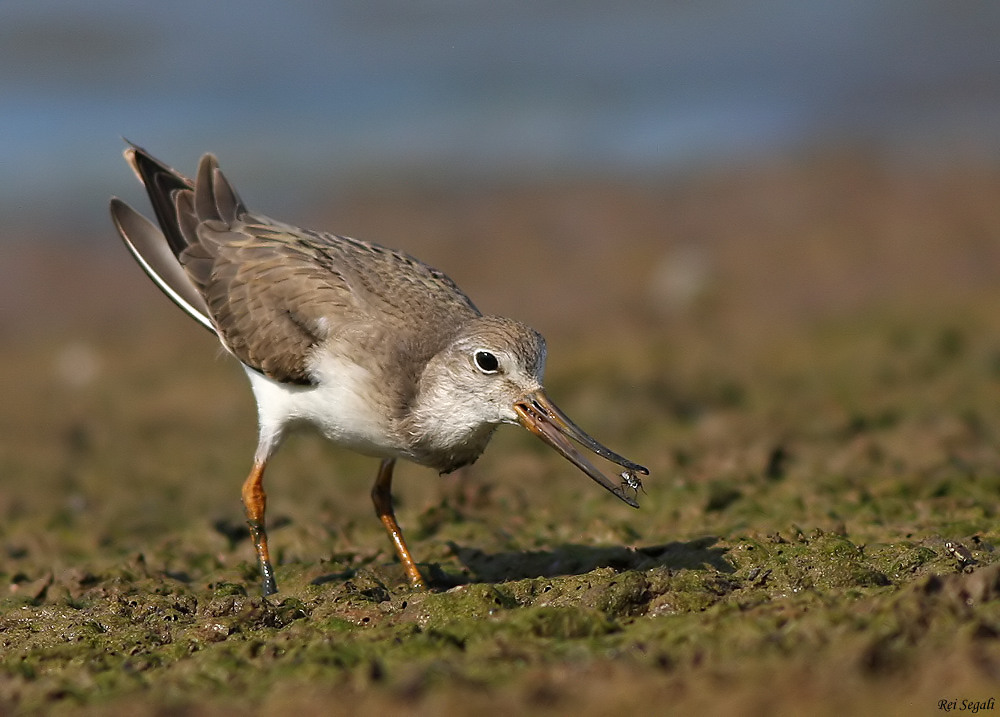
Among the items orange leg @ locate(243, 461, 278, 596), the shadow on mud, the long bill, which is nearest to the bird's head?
the long bill

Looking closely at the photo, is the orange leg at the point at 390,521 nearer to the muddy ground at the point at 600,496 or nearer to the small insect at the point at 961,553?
the muddy ground at the point at 600,496

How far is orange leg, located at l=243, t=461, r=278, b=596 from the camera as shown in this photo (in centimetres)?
776

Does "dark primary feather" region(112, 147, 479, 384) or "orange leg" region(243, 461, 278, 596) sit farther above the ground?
"dark primary feather" region(112, 147, 479, 384)

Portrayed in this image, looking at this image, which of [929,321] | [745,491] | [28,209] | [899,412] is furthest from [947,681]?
[28,209]

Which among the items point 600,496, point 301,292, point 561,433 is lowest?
point 600,496

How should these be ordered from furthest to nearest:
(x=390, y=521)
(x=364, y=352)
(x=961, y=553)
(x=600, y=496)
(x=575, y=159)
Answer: (x=575, y=159) → (x=600, y=496) → (x=390, y=521) → (x=364, y=352) → (x=961, y=553)

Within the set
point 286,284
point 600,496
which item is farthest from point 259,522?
point 600,496

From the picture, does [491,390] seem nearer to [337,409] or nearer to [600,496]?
[337,409]

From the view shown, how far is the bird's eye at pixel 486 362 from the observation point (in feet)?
23.9

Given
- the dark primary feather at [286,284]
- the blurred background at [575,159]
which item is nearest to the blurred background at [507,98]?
the blurred background at [575,159]

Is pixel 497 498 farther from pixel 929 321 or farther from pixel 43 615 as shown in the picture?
pixel 929 321

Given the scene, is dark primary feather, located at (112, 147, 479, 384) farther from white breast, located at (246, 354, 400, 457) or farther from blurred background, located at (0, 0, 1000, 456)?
blurred background, located at (0, 0, 1000, 456)

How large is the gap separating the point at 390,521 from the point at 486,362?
158cm

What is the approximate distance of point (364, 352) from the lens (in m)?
7.55
